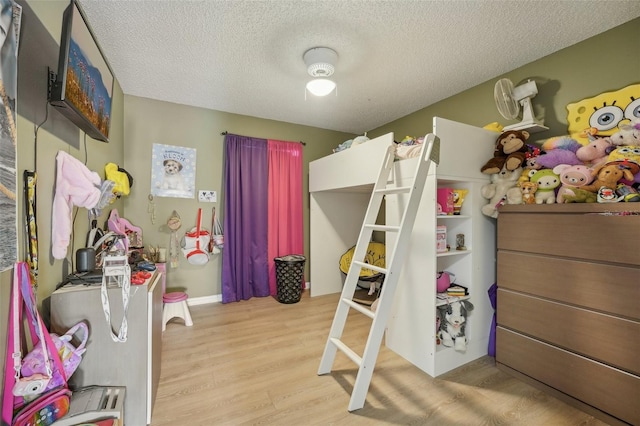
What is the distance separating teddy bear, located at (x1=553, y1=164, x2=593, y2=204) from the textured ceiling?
101cm

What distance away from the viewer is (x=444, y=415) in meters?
1.47

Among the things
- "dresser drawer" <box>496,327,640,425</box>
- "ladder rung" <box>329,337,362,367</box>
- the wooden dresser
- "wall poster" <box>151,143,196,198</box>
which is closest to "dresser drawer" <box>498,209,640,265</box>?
the wooden dresser

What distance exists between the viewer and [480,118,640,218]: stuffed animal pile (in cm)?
146

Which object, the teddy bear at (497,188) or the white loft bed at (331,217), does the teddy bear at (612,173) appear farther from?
the white loft bed at (331,217)

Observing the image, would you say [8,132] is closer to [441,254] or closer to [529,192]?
[441,254]

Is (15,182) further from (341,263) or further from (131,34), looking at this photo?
(341,263)

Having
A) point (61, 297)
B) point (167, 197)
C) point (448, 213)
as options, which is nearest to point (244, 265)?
point (167, 197)

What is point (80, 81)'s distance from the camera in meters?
1.43

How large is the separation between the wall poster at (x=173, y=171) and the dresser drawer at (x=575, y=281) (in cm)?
317

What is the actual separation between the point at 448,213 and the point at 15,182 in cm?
229

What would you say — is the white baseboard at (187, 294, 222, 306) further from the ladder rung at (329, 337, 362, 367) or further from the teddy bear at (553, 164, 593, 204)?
the teddy bear at (553, 164, 593, 204)

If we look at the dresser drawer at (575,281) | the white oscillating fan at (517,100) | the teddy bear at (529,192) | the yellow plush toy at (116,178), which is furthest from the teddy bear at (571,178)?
the yellow plush toy at (116,178)

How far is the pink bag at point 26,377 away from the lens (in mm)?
970

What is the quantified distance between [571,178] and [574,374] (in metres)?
1.14
